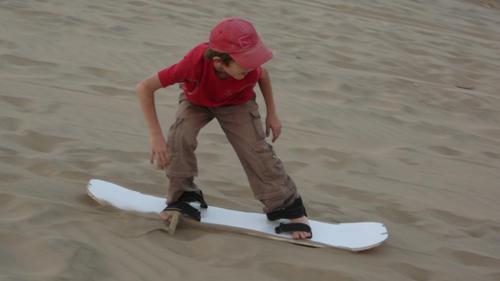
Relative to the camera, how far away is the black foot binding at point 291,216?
310 centimetres

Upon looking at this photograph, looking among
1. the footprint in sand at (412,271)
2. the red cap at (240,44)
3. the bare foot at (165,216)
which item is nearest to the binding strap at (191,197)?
the bare foot at (165,216)

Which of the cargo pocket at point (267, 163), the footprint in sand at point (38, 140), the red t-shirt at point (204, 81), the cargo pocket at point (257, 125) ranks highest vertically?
the red t-shirt at point (204, 81)

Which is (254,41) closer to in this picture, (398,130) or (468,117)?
(398,130)

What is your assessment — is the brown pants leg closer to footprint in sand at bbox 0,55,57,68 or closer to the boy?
the boy

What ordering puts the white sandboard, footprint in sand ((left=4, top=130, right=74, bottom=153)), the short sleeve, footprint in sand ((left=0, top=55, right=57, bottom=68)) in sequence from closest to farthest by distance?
1. the short sleeve
2. the white sandboard
3. footprint in sand ((left=4, top=130, right=74, bottom=153))
4. footprint in sand ((left=0, top=55, right=57, bottom=68))

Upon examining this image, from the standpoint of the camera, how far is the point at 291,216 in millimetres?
3150

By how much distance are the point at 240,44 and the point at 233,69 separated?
0.41 ft

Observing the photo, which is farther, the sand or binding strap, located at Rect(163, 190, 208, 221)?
binding strap, located at Rect(163, 190, 208, 221)

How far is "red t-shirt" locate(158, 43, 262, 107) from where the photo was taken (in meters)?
2.81

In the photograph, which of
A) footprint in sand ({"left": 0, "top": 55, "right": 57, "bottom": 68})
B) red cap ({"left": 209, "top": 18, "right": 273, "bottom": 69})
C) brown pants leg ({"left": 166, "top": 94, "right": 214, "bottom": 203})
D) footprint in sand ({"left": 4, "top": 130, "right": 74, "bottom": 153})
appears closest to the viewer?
red cap ({"left": 209, "top": 18, "right": 273, "bottom": 69})

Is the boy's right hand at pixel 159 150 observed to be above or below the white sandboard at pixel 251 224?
above

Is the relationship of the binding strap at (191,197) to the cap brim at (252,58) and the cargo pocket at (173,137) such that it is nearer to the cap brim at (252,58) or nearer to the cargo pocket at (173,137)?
the cargo pocket at (173,137)

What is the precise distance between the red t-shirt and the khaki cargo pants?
5 cm

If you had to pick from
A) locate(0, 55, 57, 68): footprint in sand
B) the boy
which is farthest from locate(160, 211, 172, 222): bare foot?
locate(0, 55, 57, 68): footprint in sand
